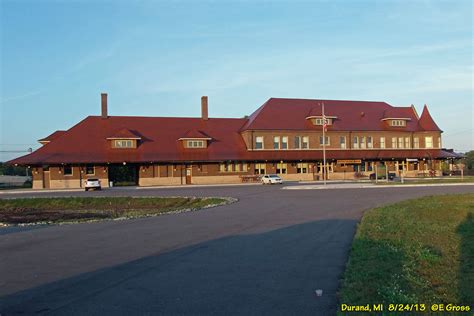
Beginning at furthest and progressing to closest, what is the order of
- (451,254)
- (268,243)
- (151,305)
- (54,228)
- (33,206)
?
(33,206) → (54,228) → (268,243) → (451,254) → (151,305)

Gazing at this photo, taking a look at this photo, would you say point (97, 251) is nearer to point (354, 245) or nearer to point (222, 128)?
point (354, 245)

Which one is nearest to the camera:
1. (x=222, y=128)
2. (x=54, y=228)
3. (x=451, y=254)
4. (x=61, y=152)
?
(x=451, y=254)

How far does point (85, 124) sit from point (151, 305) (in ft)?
187

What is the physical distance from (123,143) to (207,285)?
51997mm

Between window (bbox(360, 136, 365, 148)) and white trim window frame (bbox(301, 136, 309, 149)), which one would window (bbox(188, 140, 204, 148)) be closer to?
white trim window frame (bbox(301, 136, 309, 149))

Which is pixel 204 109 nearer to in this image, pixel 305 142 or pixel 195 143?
pixel 195 143

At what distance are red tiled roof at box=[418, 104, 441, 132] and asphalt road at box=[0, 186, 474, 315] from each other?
57737 millimetres

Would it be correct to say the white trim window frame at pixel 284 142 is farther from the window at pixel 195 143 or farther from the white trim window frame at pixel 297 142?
the window at pixel 195 143

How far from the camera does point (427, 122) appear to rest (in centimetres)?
7106

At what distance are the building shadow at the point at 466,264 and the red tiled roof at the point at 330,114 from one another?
4879 cm

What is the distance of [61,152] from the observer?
55.9 m

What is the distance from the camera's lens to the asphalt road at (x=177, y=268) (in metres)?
7.39

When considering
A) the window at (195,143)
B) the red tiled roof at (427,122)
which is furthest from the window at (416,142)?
the window at (195,143)

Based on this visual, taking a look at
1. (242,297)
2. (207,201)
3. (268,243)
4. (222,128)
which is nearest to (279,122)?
(222,128)
